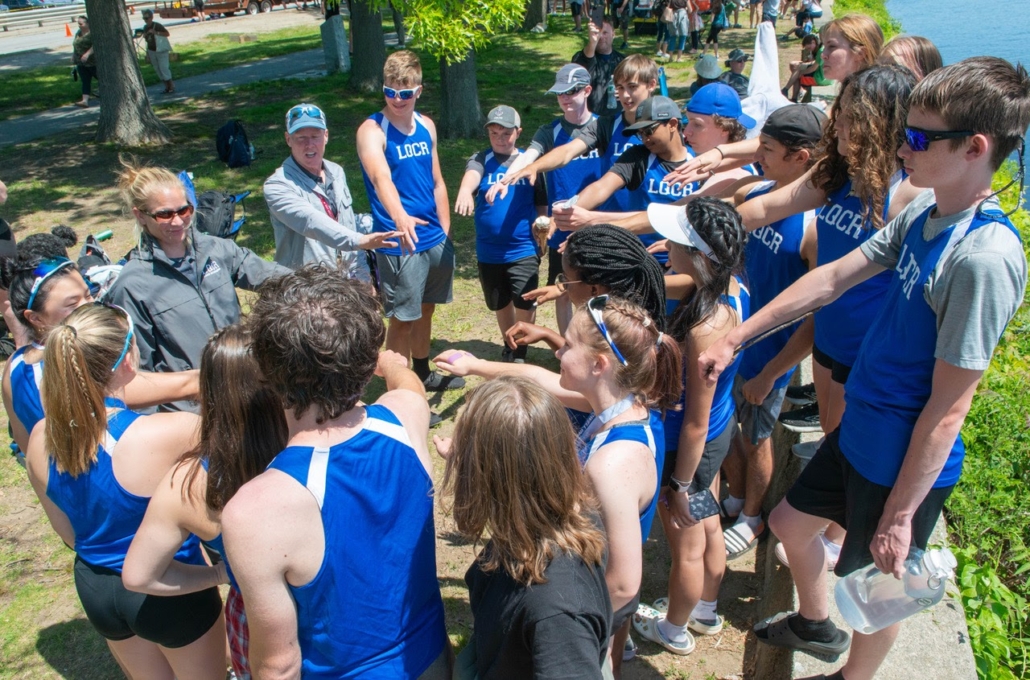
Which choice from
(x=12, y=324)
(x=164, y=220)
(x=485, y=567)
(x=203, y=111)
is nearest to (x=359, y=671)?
(x=485, y=567)

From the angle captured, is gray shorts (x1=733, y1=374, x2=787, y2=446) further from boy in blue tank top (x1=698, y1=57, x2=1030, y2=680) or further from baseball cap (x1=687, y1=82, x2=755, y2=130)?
baseball cap (x1=687, y1=82, x2=755, y2=130)

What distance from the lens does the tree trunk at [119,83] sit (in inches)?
428

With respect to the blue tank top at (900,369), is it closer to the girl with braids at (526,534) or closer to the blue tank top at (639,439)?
the blue tank top at (639,439)

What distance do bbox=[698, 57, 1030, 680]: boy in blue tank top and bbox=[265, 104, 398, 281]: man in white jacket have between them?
89.8 inches

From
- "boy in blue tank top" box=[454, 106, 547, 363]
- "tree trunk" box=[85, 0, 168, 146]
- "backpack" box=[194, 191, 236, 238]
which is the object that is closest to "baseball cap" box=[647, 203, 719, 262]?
"boy in blue tank top" box=[454, 106, 547, 363]

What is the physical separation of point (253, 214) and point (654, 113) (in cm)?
612

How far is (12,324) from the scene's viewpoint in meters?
3.45

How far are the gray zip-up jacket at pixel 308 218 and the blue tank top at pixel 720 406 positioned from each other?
77.4 inches

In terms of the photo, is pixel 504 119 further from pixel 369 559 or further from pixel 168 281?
pixel 369 559

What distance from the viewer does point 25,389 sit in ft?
9.04

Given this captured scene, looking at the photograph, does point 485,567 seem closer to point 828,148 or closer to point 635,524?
point 635,524

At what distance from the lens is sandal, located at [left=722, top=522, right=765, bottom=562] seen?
376 cm

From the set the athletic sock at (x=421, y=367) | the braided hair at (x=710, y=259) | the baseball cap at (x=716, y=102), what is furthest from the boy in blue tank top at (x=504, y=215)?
the braided hair at (x=710, y=259)

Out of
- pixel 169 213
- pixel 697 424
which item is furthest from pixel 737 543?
pixel 169 213
